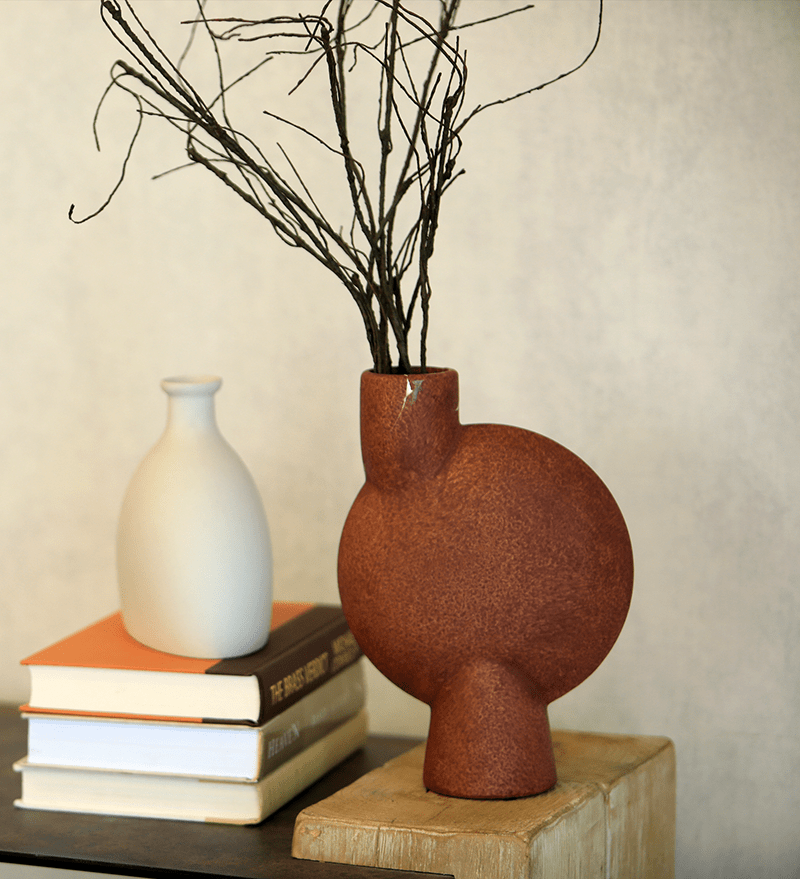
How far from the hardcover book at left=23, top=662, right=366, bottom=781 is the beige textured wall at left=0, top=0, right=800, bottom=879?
1.22 ft

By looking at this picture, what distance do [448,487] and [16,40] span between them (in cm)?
93

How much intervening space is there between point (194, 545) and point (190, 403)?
0.14 m

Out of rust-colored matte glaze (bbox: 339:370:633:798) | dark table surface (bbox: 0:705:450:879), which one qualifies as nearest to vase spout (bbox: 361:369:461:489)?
rust-colored matte glaze (bbox: 339:370:633:798)

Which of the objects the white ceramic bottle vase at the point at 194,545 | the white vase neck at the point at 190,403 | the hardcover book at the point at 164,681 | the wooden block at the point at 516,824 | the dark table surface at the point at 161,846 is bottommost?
the dark table surface at the point at 161,846

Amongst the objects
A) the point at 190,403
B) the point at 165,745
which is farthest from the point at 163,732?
the point at 190,403

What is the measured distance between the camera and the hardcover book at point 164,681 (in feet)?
3.05

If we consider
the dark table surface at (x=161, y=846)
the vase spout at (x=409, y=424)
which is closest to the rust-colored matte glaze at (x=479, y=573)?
the vase spout at (x=409, y=424)

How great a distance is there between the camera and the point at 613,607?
843mm

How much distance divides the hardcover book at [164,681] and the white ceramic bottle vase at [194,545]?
0.08 feet

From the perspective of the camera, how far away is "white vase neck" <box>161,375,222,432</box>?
99 centimetres

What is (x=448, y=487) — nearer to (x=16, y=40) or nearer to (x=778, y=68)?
(x=778, y=68)

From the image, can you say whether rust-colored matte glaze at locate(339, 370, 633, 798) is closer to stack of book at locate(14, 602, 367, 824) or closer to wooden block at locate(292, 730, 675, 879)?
wooden block at locate(292, 730, 675, 879)

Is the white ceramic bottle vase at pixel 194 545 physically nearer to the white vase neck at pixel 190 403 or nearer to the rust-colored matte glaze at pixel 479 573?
the white vase neck at pixel 190 403

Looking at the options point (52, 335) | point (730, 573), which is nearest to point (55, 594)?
point (52, 335)
